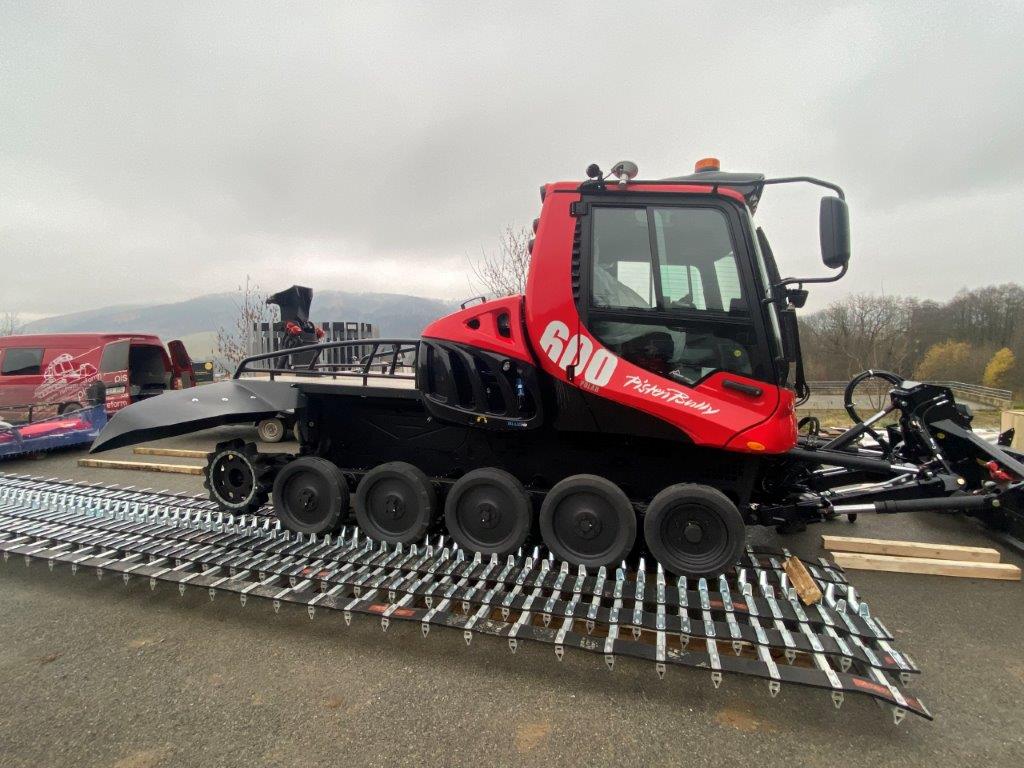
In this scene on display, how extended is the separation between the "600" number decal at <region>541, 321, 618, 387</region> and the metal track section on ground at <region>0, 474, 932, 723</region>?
117 centimetres

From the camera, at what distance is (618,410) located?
3.38 m

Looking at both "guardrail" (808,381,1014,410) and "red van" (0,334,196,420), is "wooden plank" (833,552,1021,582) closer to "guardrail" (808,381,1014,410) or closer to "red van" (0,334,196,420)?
"red van" (0,334,196,420)

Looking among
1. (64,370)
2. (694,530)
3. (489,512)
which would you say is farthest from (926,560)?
(64,370)

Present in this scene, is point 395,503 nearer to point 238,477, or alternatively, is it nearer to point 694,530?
point 238,477

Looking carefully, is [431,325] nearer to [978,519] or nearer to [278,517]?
[278,517]

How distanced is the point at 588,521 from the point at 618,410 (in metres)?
0.74

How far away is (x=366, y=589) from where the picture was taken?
3266 mm

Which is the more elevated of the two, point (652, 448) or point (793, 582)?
point (652, 448)

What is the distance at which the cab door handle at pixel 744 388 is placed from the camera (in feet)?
10.5

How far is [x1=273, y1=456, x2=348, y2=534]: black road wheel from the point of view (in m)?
4.00

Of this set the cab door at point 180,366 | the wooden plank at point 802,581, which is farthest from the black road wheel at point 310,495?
the cab door at point 180,366

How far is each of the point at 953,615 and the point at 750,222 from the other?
282 centimetres

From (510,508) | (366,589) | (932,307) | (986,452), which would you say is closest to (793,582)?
(510,508)

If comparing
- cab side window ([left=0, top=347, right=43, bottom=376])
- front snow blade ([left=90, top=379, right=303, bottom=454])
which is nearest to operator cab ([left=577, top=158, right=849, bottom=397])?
front snow blade ([left=90, top=379, right=303, bottom=454])
